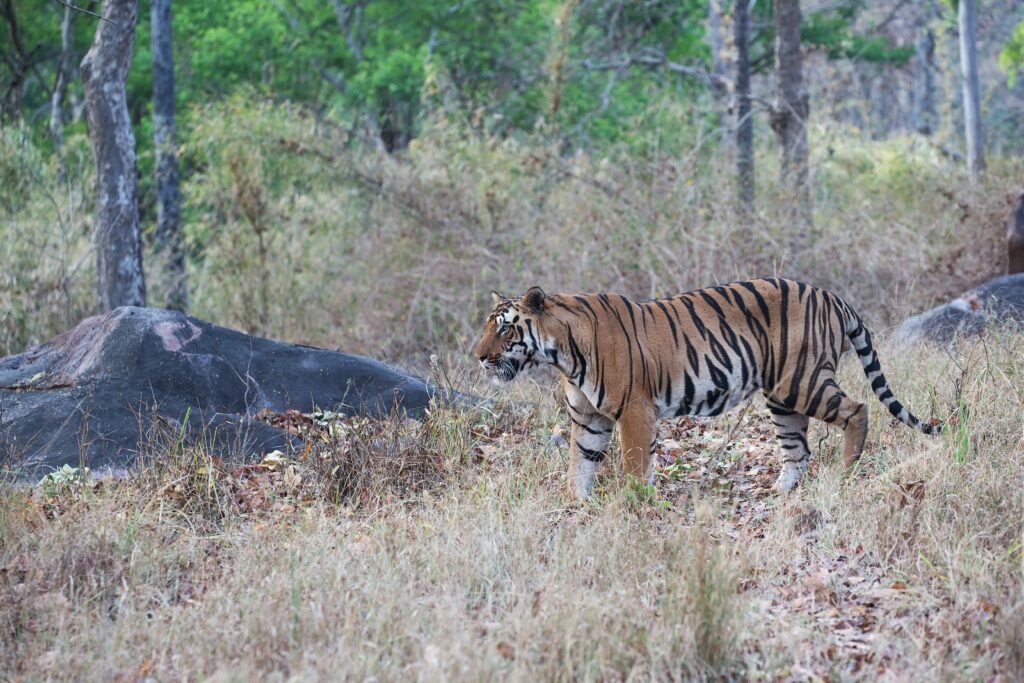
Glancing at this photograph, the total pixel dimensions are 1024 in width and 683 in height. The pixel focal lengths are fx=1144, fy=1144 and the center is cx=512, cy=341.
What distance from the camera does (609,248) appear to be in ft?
43.5

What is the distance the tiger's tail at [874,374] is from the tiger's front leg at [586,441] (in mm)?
1603

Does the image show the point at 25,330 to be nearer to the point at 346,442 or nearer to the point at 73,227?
the point at 73,227

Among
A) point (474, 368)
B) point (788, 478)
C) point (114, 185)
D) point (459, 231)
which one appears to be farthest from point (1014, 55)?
point (114, 185)

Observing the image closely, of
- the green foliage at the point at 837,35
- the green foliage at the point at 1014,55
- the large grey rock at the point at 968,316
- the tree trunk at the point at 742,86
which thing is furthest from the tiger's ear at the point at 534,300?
the green foliage at the point at 837,35

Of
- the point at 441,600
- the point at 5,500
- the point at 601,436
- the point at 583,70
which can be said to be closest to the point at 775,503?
the point at 601,436

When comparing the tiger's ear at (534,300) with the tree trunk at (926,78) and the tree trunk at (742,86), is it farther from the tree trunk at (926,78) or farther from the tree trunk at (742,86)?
the tree trunk at (926,78)

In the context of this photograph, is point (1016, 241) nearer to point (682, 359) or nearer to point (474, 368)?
point (474, 368)

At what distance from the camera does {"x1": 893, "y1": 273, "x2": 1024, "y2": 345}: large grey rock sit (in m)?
9.41

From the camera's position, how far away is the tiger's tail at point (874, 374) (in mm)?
6746

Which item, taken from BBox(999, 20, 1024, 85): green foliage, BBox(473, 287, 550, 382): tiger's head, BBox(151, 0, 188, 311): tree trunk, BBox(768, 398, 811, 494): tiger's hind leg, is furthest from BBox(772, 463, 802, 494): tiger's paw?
BBox(999, 20, 1024, 85): green foliage

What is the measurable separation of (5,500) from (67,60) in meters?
19.7

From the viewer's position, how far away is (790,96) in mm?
14570

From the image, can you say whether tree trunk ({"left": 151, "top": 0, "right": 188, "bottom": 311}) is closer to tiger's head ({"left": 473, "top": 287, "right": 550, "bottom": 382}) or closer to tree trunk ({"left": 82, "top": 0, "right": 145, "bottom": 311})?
tree trunk ({"left": 82, "top": 0, "right": 145, "bottom": 311})

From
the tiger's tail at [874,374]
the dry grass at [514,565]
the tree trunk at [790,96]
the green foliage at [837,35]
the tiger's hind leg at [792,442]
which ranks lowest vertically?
the dry grass at [514,565]
